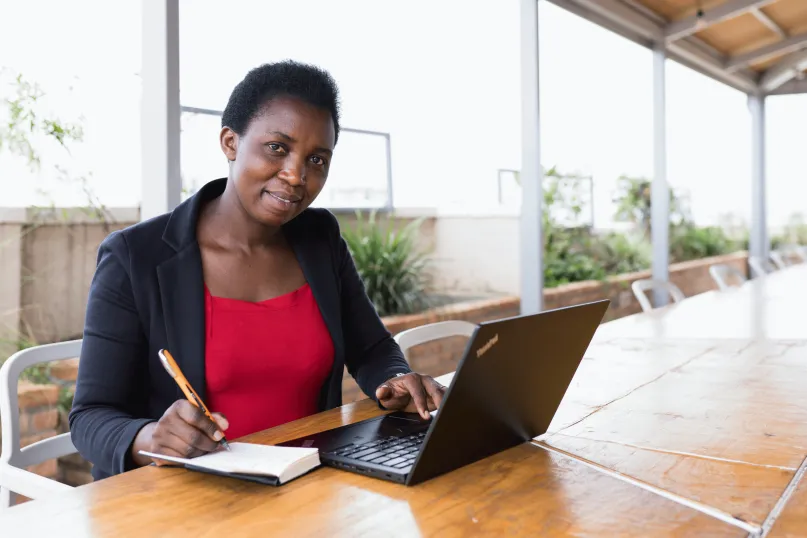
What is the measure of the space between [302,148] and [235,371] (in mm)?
498

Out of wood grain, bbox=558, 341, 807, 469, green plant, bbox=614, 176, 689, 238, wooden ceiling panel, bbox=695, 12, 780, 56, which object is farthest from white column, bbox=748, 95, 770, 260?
wood grain, bbox=558, 341, 807, 469

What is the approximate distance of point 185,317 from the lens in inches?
61.7

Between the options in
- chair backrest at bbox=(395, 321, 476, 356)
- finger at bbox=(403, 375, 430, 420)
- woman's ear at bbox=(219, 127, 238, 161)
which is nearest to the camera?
finger at bbox=(403, 375, 430, 420)

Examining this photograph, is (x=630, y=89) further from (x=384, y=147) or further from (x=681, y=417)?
(x=681, y=417)

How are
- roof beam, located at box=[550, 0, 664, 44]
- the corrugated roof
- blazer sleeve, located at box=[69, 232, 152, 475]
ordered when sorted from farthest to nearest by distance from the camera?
the corrugated roof < roof beam, located at box=[550, 0, 664, 44] < blazer sleeve, located at box=[69, 232, 152, 475]

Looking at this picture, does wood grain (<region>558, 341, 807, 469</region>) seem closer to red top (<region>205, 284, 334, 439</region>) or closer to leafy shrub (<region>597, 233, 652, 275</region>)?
red top (<region>205, 284, 334, 439</region>)

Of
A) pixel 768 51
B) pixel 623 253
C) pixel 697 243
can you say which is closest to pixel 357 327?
pixel 623 253

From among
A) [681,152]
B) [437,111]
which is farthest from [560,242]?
[681,152]

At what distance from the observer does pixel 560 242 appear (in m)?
5.09

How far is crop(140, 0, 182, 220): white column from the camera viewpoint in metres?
2.45

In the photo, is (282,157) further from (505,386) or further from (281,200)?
(505,386)

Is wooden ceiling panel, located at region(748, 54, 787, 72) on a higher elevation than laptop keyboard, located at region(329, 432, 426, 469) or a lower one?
higher

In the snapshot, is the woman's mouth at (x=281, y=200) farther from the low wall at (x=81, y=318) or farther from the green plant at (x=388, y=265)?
the green plant at (x=388, y=265)

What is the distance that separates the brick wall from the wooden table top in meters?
0.73
